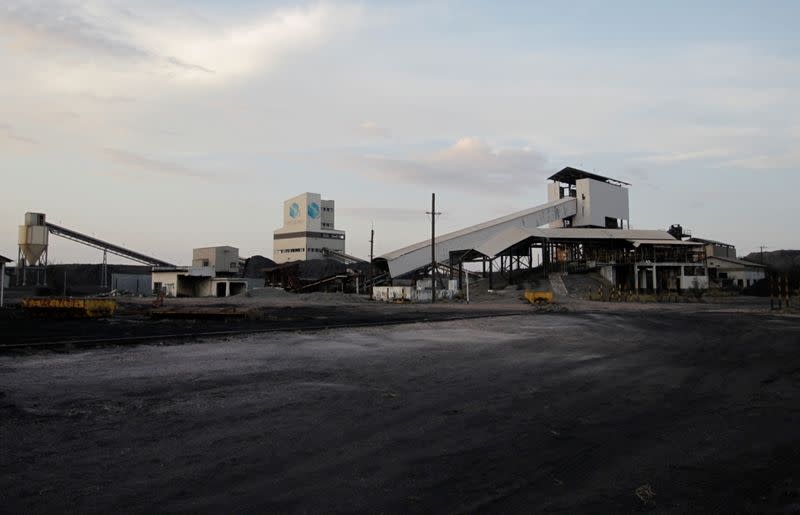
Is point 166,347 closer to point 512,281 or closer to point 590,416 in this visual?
point 590,416

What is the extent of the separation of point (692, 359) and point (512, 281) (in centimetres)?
5591

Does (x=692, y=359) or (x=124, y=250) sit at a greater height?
(x=124, y=250)

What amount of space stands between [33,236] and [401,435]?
3370 inches

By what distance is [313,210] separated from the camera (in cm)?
12288

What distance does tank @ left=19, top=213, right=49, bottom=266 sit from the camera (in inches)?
3004

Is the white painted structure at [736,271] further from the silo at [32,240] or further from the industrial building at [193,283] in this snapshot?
the silo at [32,240]

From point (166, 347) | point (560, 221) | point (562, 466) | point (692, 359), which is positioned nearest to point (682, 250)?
point (560, 221)

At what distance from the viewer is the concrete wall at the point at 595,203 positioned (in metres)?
79.4

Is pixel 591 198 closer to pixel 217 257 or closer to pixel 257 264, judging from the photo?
pixel 217 257

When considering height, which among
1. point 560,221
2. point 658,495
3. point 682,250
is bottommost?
point 658,495

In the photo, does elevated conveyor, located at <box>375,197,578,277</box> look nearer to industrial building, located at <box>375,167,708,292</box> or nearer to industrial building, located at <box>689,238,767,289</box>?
industrial building, located at <box>375,167,708,292</box>

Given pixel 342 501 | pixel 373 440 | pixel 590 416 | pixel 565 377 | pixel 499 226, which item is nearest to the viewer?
pixel 342 501

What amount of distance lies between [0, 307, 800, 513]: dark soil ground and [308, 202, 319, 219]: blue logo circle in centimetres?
11002

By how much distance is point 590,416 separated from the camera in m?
7.31
